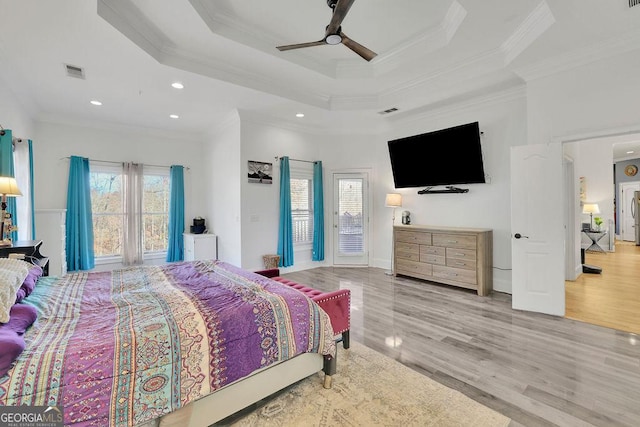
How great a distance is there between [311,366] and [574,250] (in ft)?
17.2

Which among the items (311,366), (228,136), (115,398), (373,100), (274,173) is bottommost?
(311,366)

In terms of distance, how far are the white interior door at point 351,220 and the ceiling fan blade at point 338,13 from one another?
154 inches

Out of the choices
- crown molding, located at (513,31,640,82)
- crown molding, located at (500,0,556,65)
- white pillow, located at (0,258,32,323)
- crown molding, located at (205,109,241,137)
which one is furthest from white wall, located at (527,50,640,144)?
white pillow, located at (0,258,32,323)

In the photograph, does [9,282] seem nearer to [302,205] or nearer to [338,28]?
[338,28]

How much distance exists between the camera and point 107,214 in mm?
5570

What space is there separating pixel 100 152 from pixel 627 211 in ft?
49.3

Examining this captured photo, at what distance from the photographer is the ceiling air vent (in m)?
3.44

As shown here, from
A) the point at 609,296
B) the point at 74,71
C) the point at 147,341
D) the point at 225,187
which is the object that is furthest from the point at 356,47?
the point at 609,296

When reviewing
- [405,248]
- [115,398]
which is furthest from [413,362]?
[405,248]

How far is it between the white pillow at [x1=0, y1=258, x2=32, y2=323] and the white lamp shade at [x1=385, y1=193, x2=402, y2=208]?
16.0ft

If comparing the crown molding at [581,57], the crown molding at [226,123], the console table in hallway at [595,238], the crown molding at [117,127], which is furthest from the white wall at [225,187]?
the console table in hallway at [595,238]

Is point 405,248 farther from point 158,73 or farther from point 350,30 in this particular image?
point 158,73

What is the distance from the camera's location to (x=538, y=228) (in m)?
3.44

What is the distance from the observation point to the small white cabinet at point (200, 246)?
18.3 ft
